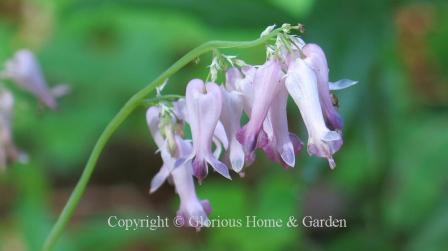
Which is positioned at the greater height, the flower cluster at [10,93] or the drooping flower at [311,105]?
the drooping flower at [311,105]

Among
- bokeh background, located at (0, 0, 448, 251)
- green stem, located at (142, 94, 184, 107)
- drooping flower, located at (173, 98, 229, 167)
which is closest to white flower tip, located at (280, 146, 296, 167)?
drooping flower, located at (173, 98, 229, 167)

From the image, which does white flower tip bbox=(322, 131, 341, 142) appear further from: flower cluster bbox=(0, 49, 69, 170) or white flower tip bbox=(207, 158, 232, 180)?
flower cluster bbox=(0, 49, 69, 170)

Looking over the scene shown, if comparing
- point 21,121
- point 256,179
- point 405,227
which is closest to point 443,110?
point 405,227

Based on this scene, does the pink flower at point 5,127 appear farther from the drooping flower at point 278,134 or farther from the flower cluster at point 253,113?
the drooping flower at point 278,134

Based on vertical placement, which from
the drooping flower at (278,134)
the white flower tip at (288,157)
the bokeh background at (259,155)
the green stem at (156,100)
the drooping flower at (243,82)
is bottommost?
the bokeh background at (259,155)

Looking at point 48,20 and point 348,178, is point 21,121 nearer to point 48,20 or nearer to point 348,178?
point 48,20

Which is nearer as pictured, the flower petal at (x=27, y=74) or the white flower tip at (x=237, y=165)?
the white flower tip at (x=237, y=165)

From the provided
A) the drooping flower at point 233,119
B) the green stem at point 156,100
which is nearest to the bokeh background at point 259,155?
the green stem at point 156,100
